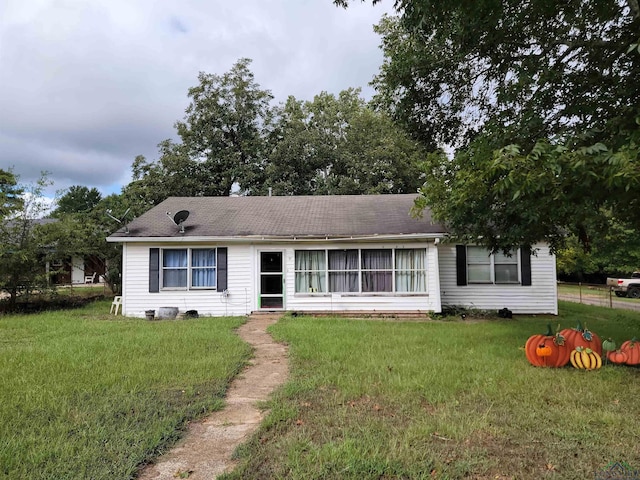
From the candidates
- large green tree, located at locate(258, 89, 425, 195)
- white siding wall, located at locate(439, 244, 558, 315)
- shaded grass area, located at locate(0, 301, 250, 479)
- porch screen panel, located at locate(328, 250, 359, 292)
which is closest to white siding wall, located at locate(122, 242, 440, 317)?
porch screen panel, located at locate(328, 250, 359, 292)

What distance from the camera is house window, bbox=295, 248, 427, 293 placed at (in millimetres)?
12555

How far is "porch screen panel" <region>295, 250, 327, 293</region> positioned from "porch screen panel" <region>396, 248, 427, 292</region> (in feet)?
7.35

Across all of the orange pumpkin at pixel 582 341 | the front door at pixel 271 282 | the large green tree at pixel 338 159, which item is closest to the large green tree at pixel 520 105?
the orange pumpkin at pixel 582 341

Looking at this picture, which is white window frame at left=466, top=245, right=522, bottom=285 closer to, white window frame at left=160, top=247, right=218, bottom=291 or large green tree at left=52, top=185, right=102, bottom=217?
white window frame at left=160, top=247, right=218, bottom=291

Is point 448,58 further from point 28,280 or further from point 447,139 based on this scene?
point 28,280

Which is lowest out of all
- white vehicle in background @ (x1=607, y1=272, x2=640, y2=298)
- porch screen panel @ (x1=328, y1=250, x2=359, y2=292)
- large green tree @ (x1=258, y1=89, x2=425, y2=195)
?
white vehicle in background @ (x1=607, y1=272, x2=640, y2=298)

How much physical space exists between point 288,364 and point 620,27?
6856 mm

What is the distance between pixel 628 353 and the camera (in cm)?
600

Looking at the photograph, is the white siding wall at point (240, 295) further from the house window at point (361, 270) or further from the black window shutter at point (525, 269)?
the black window shutter at point (525, 269)

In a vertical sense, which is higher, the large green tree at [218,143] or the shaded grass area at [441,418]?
the large green tree at [218,143]

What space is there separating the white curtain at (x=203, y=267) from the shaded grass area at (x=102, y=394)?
364 cm

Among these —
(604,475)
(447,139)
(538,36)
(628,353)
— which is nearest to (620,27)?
(538,36)

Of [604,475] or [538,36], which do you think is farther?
[538,36]

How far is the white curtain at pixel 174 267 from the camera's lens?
42.1ft
